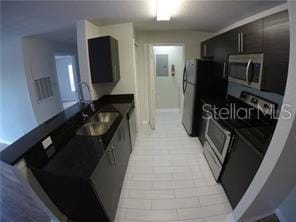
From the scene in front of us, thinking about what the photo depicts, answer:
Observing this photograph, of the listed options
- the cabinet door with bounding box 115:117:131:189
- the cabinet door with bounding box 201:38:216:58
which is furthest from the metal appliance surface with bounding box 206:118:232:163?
the cabinet door with bounding box 201:38:216:58

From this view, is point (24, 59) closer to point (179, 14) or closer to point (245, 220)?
point (179, 14)

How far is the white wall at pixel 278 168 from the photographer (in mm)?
876

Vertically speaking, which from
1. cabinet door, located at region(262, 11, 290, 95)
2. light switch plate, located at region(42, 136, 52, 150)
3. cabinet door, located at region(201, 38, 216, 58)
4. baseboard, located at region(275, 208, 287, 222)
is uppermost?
cabinet door, located at region(201, 38, 216, 58)

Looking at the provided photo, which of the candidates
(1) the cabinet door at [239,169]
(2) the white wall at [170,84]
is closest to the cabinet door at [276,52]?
(1) the cabinet door at [239,169]

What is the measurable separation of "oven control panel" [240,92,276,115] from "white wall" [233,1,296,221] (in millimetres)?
1081

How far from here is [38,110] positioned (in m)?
3.54

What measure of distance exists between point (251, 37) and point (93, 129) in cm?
226

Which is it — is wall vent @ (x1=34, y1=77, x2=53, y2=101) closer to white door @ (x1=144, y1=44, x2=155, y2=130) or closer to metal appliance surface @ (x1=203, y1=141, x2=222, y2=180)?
white door @ (x1=144, y1=44, x2=155, y2=130)

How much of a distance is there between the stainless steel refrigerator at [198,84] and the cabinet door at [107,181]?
6.64ft

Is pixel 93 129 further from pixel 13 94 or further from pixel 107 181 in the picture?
pixel 13 94

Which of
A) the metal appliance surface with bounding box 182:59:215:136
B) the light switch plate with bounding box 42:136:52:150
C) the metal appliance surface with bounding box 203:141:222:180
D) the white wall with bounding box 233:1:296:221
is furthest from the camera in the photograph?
the metal appliance surface with bounding box 182:59:215:136

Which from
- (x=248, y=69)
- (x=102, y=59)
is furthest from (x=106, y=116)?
(x=248, y=69)

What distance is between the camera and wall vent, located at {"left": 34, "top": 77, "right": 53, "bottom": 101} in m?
3.52

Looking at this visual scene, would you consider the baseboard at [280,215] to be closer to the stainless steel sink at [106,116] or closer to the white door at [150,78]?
the stainless steel sink at [106,116]
